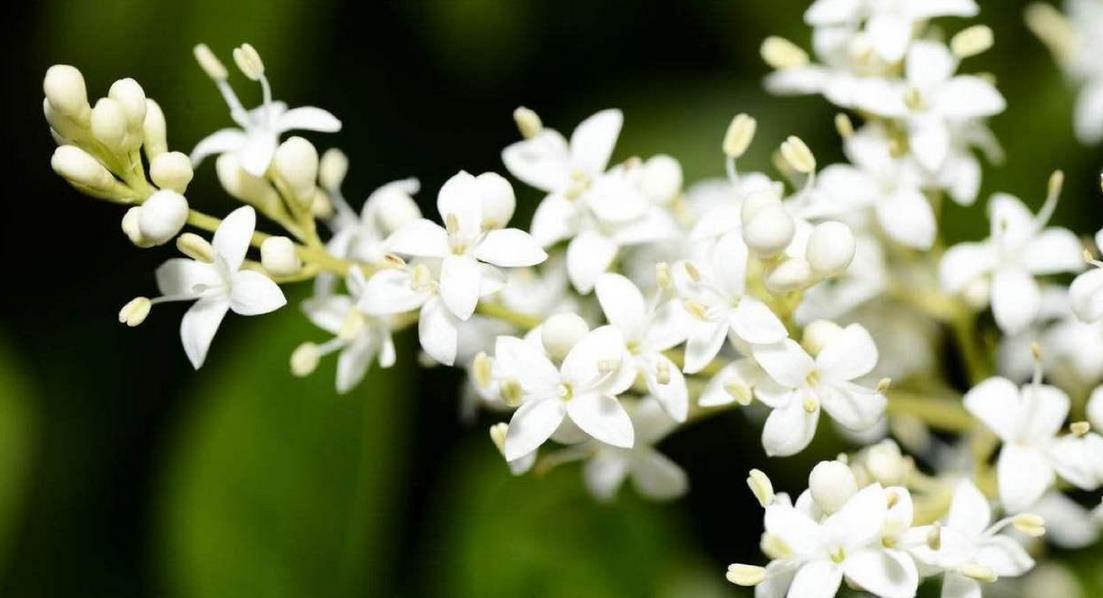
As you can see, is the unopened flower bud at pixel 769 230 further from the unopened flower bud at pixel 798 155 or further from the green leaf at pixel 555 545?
the green leaf at pixel 555 545

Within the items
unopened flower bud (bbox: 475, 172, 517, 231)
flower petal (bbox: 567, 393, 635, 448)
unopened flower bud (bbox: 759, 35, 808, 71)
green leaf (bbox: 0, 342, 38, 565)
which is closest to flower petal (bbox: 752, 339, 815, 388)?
flower petal (bbox: 567, 393, 635, 448)

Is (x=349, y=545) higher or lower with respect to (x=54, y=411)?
lower

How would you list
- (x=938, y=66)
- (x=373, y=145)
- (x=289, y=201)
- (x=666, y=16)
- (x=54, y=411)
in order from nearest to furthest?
(x=289, y=201) < (x=938, y=66) < (x=54, y=411) < (x=373, y=145) < (x=666, y=16)

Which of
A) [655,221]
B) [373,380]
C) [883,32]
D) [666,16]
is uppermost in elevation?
[666,16]

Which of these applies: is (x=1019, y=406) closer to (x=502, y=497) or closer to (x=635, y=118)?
(x=502, y=497)

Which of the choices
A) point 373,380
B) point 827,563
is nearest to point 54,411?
point 373,380

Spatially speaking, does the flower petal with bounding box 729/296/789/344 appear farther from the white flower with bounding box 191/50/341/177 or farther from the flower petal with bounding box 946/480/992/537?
the white flower with bounding box 191/50/341/177

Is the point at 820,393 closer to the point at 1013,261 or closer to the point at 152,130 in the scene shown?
the point at 1013,261

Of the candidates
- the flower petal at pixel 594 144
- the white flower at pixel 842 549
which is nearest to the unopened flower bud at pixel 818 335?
the white flower at pixel 842 549
